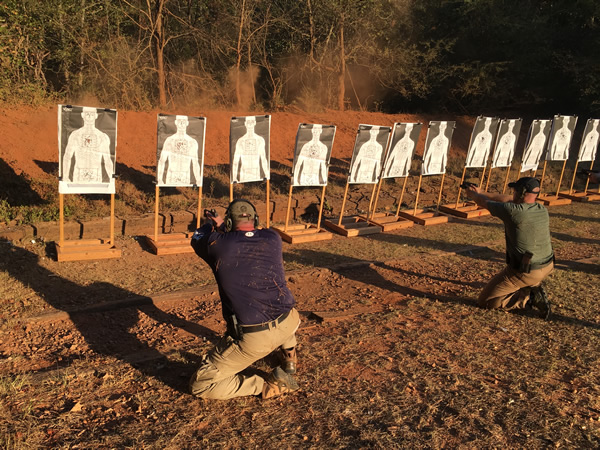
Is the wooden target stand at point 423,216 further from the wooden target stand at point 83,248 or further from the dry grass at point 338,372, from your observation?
the wooden target stand at point 83,248

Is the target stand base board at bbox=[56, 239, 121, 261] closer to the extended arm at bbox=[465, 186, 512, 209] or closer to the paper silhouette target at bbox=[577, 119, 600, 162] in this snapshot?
the extended arm at bbox=[465, 186, 512, 209]

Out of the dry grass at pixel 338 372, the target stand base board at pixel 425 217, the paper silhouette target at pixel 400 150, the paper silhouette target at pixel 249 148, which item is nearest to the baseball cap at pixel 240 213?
the dry grass at pixel 338 372

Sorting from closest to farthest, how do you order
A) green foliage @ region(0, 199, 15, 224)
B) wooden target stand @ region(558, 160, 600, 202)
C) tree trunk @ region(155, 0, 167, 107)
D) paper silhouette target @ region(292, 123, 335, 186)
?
green foliage @ region(0, 199, 15, 224), paper silhouette target @ region(292, 123, 335, 186), wooden target stand @ region(558, 160, 600, 202), tree trunk @ region(155, 0, 167, 107)

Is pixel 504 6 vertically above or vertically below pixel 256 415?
above

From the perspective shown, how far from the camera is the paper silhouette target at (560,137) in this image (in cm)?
1380

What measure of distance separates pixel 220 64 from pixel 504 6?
13.6 meters

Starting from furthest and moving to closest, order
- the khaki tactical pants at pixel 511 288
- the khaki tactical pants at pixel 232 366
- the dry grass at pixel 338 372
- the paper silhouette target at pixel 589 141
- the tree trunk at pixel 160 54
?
the tree trunk at pixel 160 54 < the paper silhouette target at pixel 589 141 < the khaki tactical pants at pixel 511 288 < the khaki tactical pants at pixel 232 366 < the dry grass at pixel 338 372

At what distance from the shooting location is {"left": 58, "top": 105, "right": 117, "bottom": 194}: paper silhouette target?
7578mm

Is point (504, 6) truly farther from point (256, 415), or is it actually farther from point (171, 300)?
point (256, 415)

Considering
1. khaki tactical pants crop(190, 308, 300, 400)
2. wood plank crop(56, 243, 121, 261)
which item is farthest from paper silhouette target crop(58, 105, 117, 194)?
khaki tactical pants crop(190, 308, 300, 400)

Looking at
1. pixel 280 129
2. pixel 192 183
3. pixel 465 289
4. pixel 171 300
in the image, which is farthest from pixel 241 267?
pixel 280 129

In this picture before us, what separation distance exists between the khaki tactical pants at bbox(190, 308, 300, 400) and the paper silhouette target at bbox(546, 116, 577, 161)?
12.3 m

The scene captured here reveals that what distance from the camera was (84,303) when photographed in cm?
606

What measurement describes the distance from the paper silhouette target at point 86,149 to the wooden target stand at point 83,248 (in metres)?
0.35
